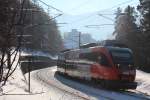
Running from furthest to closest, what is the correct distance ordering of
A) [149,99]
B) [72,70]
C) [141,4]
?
[141,4], [72,70], [149,99]

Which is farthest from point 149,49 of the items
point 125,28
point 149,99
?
point 149,99

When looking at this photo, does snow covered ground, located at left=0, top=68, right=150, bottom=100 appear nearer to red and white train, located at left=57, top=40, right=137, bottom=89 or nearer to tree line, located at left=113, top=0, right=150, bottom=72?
red and white train, located at left=57, top=40, right=137, bottom=89

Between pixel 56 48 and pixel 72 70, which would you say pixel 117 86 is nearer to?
pixel 72 70

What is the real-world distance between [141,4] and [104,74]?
162ft

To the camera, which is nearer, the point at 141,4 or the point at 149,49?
the point at 149,49

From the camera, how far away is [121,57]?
2769 centimetres

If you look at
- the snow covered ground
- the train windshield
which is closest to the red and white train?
the train windshield

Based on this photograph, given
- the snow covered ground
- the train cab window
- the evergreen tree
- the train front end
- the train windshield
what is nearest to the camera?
the snow covered ground

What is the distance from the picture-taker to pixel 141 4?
75250 millimetres

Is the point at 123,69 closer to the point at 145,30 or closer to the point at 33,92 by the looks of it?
the point at 33,92

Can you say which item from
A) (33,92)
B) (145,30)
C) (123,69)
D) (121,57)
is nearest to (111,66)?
(123,69)

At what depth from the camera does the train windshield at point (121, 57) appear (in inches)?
1081

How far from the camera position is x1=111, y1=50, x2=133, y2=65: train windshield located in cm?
2745

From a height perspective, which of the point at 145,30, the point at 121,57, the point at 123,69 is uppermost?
the point at 145,30
